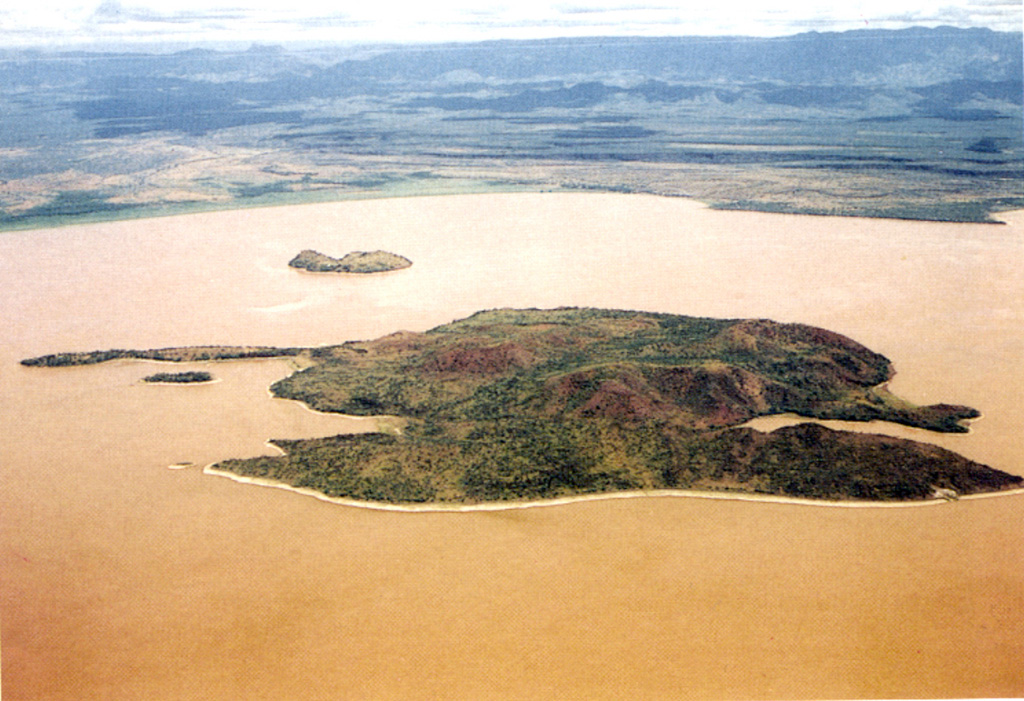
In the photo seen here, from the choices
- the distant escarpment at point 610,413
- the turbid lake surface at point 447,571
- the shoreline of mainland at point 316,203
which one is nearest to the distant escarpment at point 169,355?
the turbid lake surface at point 447,571

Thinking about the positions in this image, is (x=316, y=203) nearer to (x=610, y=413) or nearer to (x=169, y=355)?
(x=169, y=355)

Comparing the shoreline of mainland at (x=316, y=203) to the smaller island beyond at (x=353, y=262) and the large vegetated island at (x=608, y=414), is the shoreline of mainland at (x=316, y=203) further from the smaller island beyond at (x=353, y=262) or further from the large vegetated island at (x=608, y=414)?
the large vegetated island at (x=608, y=414)

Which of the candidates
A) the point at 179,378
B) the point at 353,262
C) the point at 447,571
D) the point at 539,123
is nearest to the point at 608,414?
the point at 447,571

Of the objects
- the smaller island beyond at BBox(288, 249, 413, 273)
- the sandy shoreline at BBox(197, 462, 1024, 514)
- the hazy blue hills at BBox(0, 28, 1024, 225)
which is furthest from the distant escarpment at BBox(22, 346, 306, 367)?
the smaller island beyond at BBox(288, 249, 413, 273)

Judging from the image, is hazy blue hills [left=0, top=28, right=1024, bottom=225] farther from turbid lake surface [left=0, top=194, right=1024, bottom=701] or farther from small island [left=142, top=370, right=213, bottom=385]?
turbid lake surface [left=0, top=194, right=1024, bottom=701]

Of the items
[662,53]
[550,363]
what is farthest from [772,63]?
[550,363]

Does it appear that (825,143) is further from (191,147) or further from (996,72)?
(191,147)
